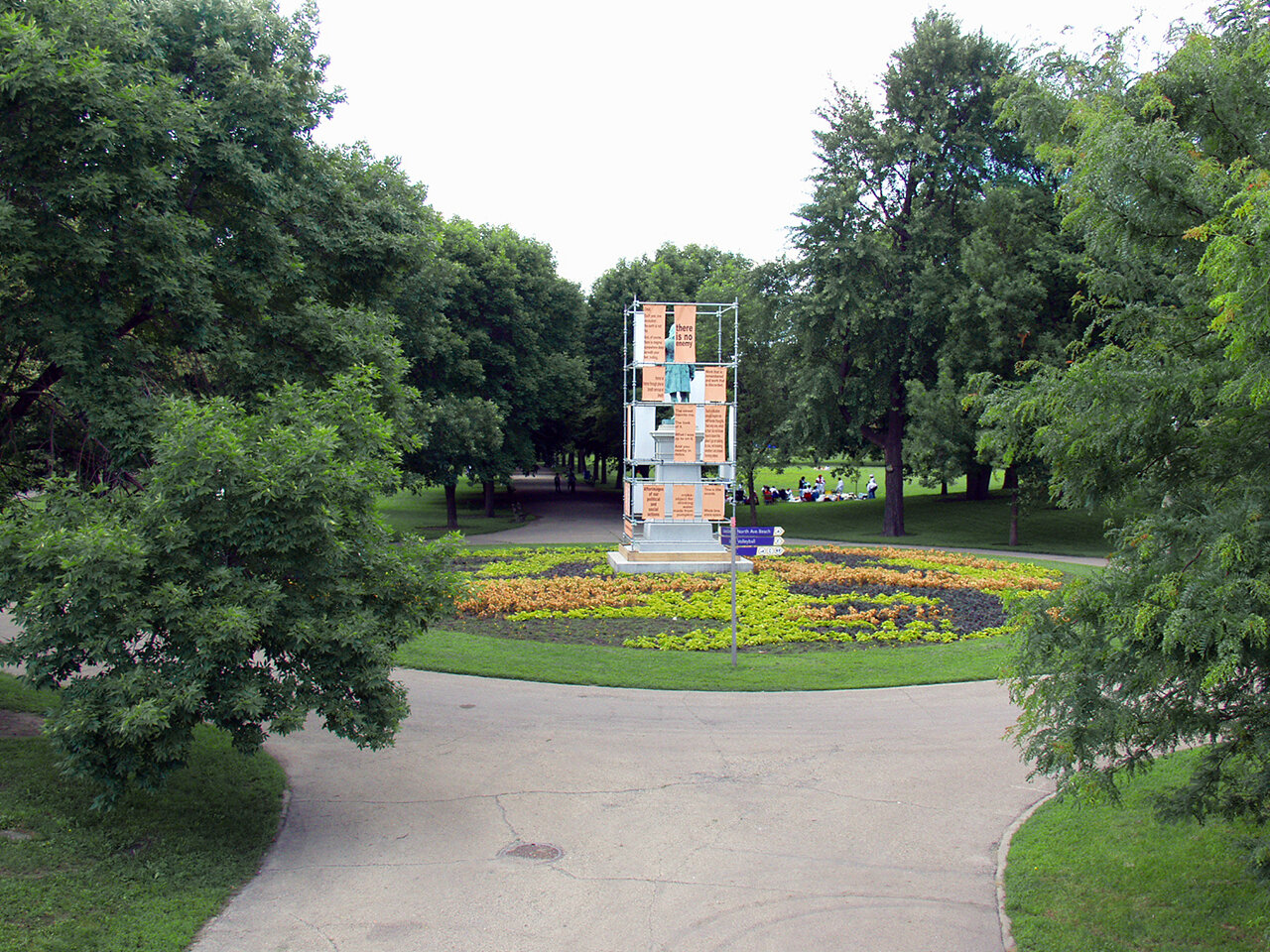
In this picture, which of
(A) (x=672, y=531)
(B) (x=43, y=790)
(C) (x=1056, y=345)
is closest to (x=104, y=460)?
(B) (x=43, y=790)

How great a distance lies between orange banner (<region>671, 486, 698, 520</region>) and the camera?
26.3 meters

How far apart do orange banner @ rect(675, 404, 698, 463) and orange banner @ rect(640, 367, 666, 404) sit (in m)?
0.64

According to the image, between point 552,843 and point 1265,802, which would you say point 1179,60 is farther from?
point 552,843

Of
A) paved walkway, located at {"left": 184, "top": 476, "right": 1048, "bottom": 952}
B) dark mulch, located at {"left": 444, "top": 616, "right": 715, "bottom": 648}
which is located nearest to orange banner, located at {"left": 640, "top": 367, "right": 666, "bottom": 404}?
dark mulch, located at {"left": 444, "top": 616, "right": 715, "bottom": 648}

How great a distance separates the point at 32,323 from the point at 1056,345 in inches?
1103

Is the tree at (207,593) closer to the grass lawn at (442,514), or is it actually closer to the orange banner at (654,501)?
the orange banner at (654,501)

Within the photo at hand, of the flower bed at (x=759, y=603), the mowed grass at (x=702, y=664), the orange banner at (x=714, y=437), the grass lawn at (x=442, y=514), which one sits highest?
the orange banner at (x=714, y=437)

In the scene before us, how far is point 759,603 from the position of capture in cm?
1970

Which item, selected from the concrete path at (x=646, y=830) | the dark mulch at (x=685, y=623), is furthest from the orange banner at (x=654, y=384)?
the concrete path at (x=646, y=830)

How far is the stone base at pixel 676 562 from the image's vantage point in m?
24.6

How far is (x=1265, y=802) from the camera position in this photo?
5609 mm

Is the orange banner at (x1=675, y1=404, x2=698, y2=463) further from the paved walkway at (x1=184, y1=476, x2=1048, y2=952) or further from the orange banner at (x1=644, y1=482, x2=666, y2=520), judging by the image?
the paved walkway at (x1=184, y1=476, x2=1048, y2=952)

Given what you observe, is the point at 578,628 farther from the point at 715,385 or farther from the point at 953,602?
the point at 715,385

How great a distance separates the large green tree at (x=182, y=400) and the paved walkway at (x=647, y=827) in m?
1.24
